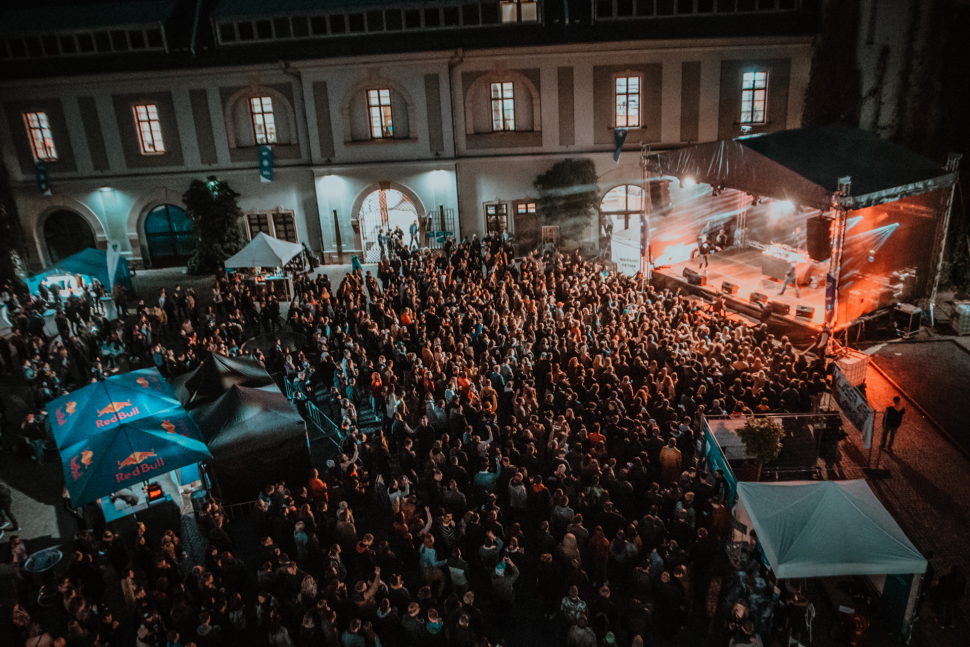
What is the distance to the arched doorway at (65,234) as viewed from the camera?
84.9 ft

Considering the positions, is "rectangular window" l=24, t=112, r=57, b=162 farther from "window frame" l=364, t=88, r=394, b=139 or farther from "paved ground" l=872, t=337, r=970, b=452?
"paved ground" l=872, t=337, r=970, b=452

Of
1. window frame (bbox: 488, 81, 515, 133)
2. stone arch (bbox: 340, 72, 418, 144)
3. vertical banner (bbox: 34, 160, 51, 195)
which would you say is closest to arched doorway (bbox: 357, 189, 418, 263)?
stone arch (bbox: 340, 72, 418, 144)

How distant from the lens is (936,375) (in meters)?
14.3

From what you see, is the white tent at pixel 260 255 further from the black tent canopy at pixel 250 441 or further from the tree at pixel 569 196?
the tree at pixel 569 196

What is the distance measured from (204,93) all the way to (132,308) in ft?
28.3

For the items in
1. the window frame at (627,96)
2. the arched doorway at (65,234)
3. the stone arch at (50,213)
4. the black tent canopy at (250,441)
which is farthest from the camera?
→ the arched doorway at (65,234)

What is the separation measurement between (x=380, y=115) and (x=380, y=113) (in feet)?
0.23

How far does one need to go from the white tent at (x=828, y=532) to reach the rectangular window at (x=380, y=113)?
19815 mm

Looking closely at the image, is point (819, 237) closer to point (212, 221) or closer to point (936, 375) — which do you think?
point (936, 375)

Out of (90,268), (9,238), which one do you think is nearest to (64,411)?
(90,268)

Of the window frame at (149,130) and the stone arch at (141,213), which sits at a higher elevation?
the window frame at (149,130)

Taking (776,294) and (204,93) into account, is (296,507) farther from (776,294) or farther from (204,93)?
(204,93)

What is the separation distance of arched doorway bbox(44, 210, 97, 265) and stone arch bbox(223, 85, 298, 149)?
287 inches

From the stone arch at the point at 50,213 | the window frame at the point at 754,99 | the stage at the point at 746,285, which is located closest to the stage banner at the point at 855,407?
the stage at the point at 746,285
